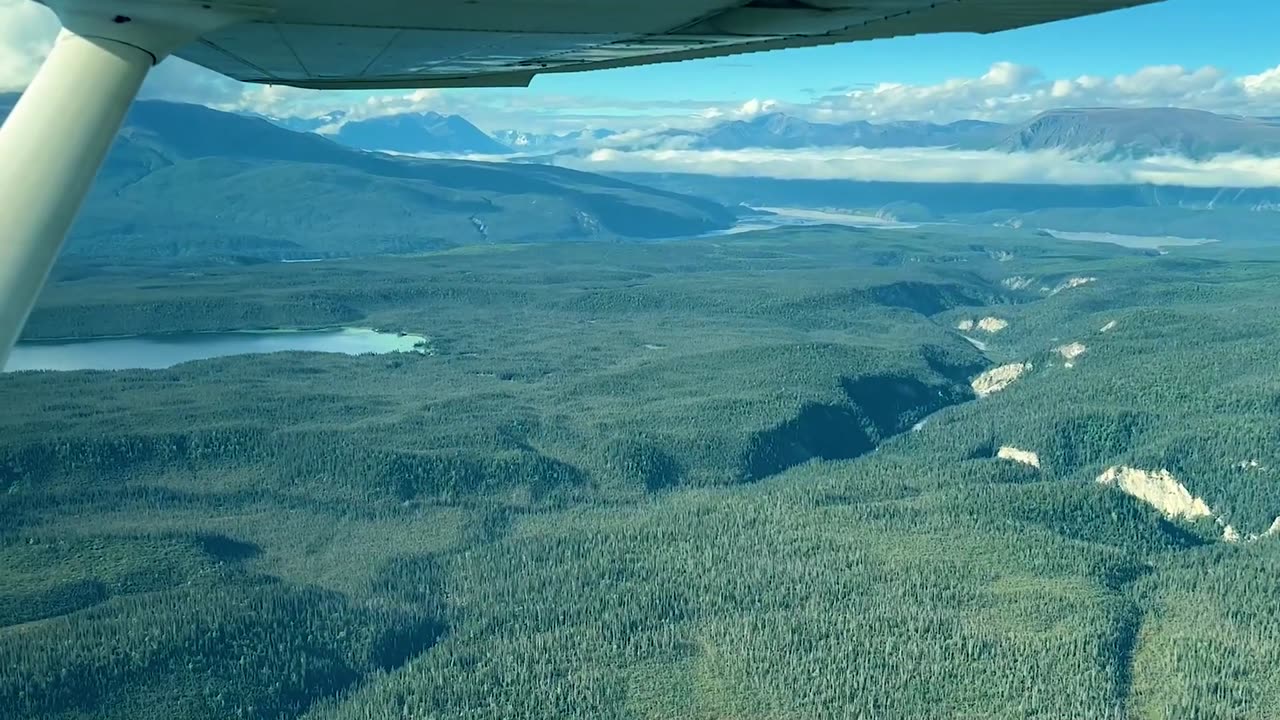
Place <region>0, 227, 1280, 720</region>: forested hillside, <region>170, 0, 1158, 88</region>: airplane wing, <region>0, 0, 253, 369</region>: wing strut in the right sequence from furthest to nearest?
<region>0, 227, 1280, 720</region>: forested hillside, <region>170, 0, 1158, 88</region>: airplane wing, <region>0, 0, 253, 369</region>: wing strut

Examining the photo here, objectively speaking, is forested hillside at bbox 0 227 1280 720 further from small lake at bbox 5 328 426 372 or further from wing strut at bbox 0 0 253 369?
wing strut at bbox 0 0 253 369

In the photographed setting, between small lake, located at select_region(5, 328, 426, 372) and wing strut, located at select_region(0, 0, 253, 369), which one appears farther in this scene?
small lake, located at select_region(5, 328, 426, 372)

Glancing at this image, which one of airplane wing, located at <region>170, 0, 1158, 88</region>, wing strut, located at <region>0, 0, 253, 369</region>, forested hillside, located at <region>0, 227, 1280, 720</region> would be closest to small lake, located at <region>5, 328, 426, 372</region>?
forested hillside, located at <region>0, 227, 1280, 720</region>

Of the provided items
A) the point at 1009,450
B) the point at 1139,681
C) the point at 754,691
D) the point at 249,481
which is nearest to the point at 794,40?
the point at 754,691

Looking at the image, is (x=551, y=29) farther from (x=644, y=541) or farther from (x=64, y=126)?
(x=644, y=541)

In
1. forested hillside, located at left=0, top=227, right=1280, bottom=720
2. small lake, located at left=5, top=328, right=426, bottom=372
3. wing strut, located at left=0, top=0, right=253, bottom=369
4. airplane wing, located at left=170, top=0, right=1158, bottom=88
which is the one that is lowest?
forested hillside, located at left=0, top=227, right=1280, bottom=720

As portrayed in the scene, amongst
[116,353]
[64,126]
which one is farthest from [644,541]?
[116,353]

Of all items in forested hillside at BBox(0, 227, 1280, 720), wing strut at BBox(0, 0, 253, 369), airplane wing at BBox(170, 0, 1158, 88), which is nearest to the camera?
wing strut at BBox(0, 0, 253, 369)
